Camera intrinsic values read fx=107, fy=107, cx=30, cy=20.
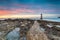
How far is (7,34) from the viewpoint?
14.2 ft

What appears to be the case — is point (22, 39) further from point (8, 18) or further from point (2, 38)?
point (8, 18)

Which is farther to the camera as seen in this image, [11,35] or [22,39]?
[11,35]

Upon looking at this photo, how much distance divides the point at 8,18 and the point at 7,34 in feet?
12.0

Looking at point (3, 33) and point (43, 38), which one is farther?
point (3, 33)

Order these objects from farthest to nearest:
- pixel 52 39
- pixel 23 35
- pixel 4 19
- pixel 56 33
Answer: pixel 4 19 < pixel 23 35 < pixel 56 33 < pixel 52 39

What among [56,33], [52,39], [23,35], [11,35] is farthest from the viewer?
[11,35]

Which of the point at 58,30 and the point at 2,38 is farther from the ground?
the point at 58,30

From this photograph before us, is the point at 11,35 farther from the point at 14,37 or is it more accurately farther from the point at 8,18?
the point at 8,18

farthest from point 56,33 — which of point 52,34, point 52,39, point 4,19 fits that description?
point 4,19

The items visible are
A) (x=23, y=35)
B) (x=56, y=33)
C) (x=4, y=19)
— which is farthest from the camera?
(x=4, y=19)

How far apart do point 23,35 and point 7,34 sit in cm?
79

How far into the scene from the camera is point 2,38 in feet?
13.0

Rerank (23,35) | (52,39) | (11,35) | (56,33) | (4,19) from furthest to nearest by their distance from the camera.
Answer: (4,19) → (11,35) → (23,35) → (56,33) → (52,39)

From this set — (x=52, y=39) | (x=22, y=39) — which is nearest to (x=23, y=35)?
(x=22, y=39)
